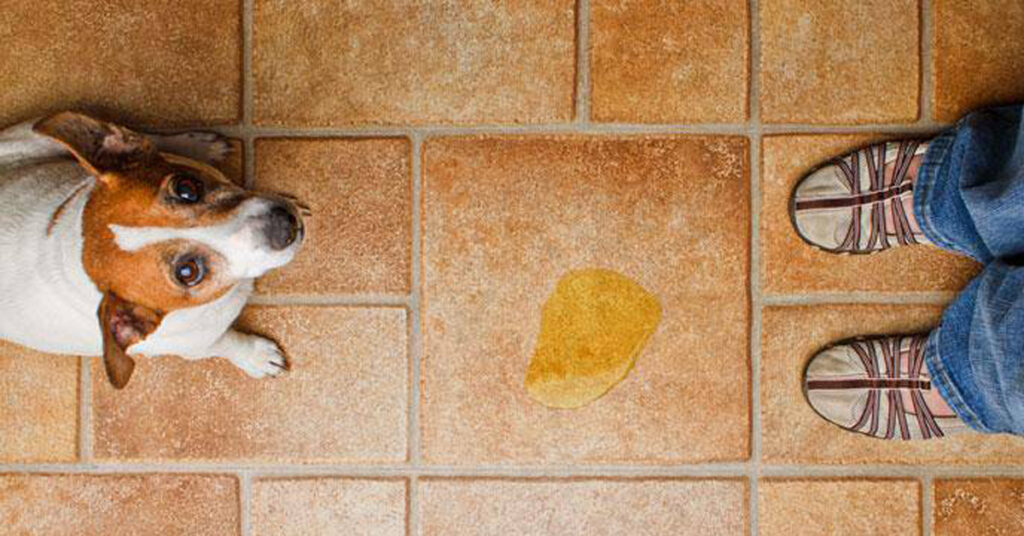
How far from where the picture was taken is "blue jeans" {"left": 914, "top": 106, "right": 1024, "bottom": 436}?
141 centimetres

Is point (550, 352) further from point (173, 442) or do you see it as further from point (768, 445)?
point (173, 442)

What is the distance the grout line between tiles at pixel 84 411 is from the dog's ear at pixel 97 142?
59 centimetres

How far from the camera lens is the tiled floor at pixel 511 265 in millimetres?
1715

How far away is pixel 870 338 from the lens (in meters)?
1.71

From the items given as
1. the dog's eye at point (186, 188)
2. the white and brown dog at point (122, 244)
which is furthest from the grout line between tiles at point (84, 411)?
the dog's eye at point (186, 188)

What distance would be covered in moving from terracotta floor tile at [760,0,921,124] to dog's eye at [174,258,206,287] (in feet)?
3.87

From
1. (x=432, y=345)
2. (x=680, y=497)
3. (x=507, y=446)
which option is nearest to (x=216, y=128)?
(x=432, y=345)

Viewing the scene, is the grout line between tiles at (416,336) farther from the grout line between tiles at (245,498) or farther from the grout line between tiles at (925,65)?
the grout line between tiles at (925,65)

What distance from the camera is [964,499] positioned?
5.68 ft

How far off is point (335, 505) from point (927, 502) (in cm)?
130

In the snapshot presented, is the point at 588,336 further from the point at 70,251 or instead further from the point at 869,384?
the point at 70,251

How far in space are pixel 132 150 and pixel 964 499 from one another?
183 cm

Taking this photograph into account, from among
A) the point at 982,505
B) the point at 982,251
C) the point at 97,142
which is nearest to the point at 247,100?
the point at 97,142

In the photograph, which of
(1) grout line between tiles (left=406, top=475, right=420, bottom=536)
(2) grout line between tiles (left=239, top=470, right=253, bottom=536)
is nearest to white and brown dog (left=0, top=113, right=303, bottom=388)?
(2) grout line between tiles (left=239, top=470, right=253, bottom=536)
